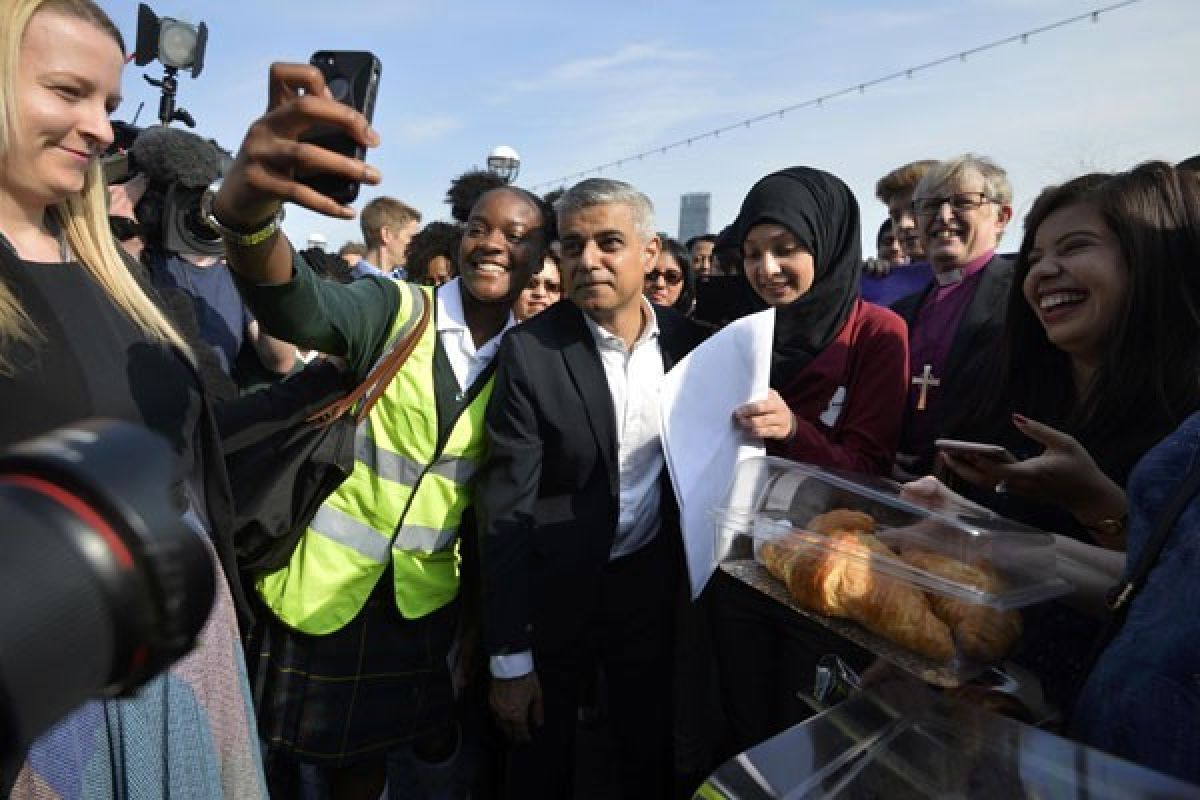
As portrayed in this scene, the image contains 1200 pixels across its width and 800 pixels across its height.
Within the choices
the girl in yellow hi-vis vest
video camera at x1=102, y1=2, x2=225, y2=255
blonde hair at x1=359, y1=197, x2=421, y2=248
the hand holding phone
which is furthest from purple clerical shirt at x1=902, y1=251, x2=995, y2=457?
blonde hair at x1=359, y1=197, x2=421, y2=248

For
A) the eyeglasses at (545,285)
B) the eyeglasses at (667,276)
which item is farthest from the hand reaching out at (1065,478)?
the eyeglasses at (667,276)

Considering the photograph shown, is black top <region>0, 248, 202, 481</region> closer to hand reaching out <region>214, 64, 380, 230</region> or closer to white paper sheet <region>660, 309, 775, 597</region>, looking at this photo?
hand reaching out <region>214, 64, 380, 230</region>

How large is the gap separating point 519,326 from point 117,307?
108 centimetres

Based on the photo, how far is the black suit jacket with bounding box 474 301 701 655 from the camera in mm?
2035

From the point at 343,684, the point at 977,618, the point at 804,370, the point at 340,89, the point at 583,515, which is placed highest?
the point at 340,89

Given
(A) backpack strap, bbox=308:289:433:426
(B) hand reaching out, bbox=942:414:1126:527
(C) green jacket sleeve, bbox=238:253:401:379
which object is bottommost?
(B) hand reaching out, bbox=942:414:1126:527

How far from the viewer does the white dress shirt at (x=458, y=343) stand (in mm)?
2111

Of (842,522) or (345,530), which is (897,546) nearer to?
(842,522)

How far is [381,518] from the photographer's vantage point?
199 cm

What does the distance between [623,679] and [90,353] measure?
1.67 meters

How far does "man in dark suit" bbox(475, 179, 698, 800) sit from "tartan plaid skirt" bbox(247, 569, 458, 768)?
256 millimetres

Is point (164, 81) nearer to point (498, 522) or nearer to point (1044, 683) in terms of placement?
point (498, 522)

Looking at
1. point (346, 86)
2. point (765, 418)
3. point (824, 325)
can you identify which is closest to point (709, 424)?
point (765, 418)

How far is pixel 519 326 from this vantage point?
2203 millimetres
